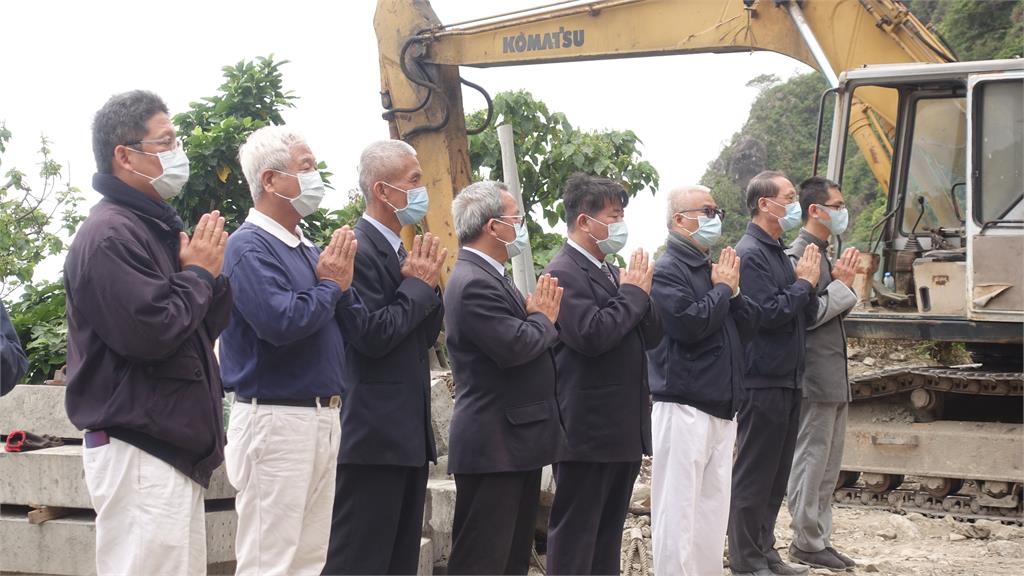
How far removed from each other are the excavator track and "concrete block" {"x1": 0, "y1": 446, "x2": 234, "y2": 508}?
18.2 feet

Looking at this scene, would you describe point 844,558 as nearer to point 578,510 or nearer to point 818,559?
point 818,559

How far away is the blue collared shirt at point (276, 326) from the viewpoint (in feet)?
13.2

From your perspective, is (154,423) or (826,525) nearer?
(154,423)

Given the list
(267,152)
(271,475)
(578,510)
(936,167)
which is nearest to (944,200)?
(936,167)

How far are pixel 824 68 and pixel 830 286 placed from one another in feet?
9.66

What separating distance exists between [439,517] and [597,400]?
1.31m

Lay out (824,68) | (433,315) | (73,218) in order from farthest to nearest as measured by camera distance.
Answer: (73,218)
(824,68)
(433,315)

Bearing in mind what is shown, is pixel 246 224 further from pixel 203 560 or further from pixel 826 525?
pixel 826 525

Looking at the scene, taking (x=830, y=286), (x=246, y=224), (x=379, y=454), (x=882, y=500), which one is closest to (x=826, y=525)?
(x=830, y=286)

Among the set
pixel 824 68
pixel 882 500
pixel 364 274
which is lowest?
pixel 882 500

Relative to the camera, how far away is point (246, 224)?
4301 millimetres

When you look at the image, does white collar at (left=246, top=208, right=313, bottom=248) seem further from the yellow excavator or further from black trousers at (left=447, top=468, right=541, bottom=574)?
the yellow excavator

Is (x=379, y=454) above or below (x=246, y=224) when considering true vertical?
below

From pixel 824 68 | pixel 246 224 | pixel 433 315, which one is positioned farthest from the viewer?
pixel 824 68
